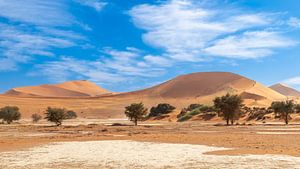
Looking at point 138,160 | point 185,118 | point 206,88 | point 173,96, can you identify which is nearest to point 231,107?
point 185,118

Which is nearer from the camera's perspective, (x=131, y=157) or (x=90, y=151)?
(x=131, y=157)

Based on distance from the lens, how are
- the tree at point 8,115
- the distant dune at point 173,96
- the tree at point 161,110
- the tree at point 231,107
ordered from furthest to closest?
the distant dune at point 173,96
the tree at point 161,110
the tree at point 8,115
the tree at point 231,107

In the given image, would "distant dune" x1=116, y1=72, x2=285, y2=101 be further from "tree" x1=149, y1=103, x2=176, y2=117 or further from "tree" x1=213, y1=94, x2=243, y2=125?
"tree" x1=213, y1=94, x2=243, y2=125

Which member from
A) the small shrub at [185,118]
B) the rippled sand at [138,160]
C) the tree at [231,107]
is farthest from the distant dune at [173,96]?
the rippled sand at [138,160]

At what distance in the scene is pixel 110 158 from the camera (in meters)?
20.8

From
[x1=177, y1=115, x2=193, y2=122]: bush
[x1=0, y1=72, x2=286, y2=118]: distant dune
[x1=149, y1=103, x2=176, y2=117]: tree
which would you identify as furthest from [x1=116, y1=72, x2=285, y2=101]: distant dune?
[x1=177, y1=115, x2=193, y2=122]: bush

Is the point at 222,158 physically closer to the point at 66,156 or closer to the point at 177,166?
the point at 177,166

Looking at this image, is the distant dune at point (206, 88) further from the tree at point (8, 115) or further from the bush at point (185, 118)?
the tree at point (8, 115)

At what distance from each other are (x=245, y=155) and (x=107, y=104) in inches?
5652

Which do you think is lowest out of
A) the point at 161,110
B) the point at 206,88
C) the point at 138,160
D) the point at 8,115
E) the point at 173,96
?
the point at 138,160

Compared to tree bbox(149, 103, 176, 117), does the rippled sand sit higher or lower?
lower

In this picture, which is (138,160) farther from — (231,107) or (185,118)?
(185,118)

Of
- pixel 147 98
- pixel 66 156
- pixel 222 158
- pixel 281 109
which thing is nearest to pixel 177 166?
pixel 222 158

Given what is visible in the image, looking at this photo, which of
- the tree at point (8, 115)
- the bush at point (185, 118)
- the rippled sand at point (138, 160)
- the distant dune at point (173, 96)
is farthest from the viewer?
the distant dune at point (173, 96)
